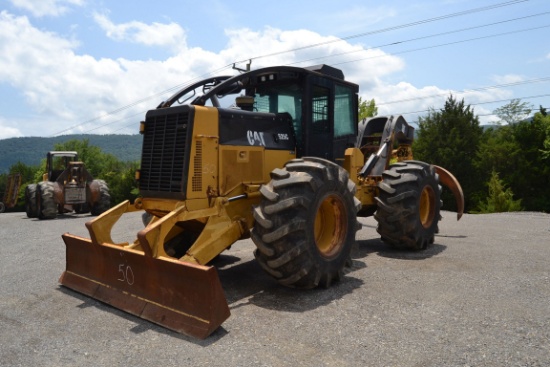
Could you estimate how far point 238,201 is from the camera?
6082 mm

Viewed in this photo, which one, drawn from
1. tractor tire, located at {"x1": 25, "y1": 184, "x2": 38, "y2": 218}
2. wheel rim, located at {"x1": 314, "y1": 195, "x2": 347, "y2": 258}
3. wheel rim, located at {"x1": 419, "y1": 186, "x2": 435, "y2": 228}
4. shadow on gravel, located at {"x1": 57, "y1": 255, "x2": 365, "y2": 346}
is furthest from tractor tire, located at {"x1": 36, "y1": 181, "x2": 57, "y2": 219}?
wheel rim, located at {"x1": 314, "y1": 195, "x2": 347, "y2": 258}

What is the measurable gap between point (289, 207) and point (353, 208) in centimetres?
128

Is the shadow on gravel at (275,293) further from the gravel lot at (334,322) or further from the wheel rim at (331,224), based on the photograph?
the wheel rim at (331,224)

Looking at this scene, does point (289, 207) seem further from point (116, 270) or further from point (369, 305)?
point (116, 270)

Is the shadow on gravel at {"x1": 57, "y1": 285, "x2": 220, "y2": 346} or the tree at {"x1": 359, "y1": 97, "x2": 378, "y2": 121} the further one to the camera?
the tree at {"x1": 359, "y1": 97, "x2": 378, "y2": 121}

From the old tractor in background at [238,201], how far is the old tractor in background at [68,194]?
1212cm

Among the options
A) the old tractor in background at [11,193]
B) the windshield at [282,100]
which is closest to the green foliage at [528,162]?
the windshield at [282,100]

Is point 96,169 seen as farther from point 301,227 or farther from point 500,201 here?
point 301,227

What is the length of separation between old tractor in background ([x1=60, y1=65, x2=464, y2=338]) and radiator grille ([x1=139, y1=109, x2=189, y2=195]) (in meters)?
0.01

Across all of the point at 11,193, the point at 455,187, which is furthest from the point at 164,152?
the point at 11,193

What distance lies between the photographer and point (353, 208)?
6105mm

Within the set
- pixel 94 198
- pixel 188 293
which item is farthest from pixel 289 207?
pixel 94 198

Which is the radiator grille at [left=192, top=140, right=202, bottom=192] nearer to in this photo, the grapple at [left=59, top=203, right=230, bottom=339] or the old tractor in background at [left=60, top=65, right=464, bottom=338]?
the old tractor in background at [left=60, top=65, right=464, bottom=338]

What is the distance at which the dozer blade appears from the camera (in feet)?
14.2
